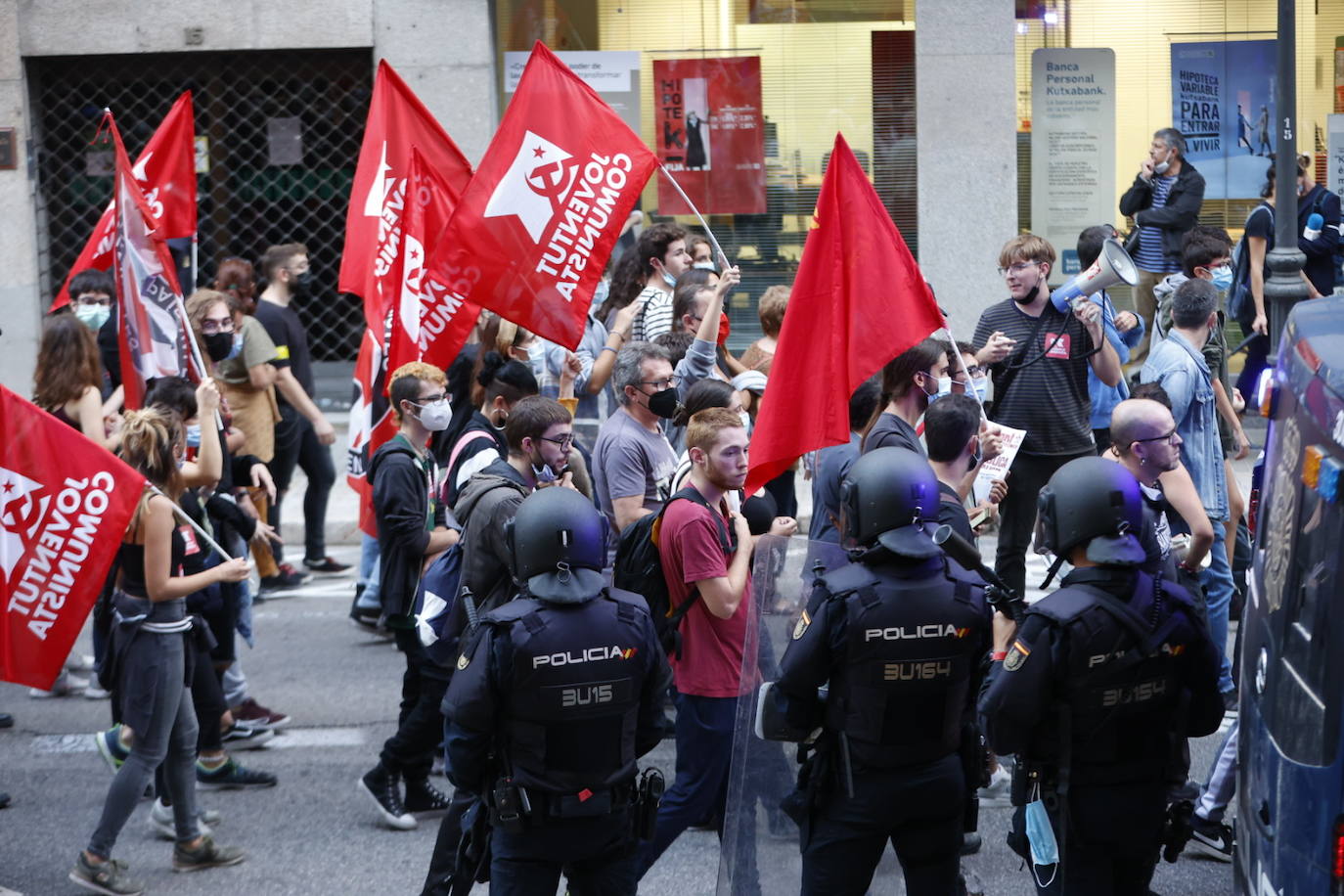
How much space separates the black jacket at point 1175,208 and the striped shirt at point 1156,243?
26 millimetres

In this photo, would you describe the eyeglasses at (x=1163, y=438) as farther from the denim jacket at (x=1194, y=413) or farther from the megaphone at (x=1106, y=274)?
the denim jacket at (x=1194, y=413)

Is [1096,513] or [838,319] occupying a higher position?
[838,319]

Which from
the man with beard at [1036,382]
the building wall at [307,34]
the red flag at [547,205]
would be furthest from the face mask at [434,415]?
the building wall at [307,34]

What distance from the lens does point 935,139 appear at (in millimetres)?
13211

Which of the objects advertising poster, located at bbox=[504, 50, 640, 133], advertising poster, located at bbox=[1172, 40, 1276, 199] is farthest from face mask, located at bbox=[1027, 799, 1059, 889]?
advertising poster, located at bbox=[1172, 40, 1276, 199]

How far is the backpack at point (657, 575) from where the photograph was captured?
5547mm

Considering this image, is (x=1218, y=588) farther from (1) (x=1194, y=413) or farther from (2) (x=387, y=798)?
(2) (x=387, y=798)

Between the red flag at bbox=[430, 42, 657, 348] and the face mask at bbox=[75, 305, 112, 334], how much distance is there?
9.86ft

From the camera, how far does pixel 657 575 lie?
560 centimetres

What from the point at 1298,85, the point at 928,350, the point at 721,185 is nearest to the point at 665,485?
the point at 928,350

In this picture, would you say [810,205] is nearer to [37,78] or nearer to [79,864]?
[37,78]

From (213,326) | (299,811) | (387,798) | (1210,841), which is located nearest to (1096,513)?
(1210,841)

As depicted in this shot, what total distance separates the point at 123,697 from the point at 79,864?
1.96 feet

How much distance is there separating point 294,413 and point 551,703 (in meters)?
6.17
